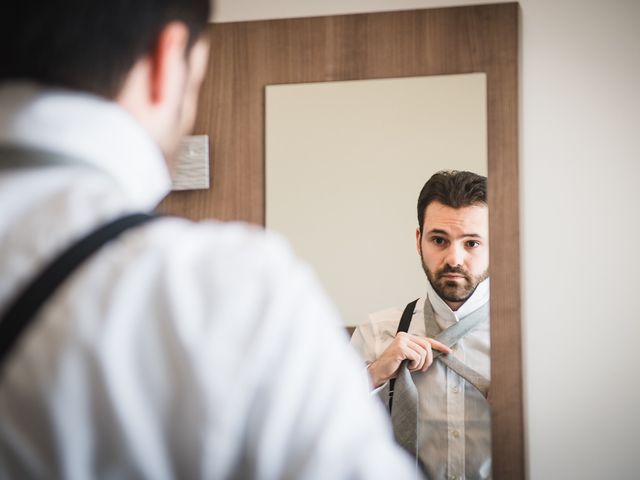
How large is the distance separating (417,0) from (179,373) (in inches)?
78.4

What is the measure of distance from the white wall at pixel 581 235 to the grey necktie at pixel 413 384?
0.50ft

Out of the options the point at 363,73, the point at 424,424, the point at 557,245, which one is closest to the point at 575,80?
the point at 557,245

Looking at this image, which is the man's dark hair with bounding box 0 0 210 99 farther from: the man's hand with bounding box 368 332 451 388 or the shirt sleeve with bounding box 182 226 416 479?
the man's hand with bounding box 368 332 451 388

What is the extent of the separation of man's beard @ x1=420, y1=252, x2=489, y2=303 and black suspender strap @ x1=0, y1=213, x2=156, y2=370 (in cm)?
169

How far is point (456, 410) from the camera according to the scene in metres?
2.01

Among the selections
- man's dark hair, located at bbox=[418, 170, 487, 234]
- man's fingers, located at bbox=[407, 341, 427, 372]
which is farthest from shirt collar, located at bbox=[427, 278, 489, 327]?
man's dark hair, located at bbox=[418, 170, 487, 234]

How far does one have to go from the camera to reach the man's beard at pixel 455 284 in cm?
205

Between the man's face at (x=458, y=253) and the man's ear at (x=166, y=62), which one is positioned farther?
the man's face at (x=458, y=253)

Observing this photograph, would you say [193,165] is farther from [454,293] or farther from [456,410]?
[456,410]

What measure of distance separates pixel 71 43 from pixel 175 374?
0.24 meters

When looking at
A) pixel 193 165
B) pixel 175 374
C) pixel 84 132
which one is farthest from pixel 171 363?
pixel 193 165

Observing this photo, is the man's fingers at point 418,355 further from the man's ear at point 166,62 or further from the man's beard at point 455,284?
the man's ear at point 166,62

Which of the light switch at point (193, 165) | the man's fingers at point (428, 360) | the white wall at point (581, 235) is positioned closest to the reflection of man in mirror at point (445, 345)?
the man's fingers at point (428, 360)

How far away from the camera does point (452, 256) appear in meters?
2.06
